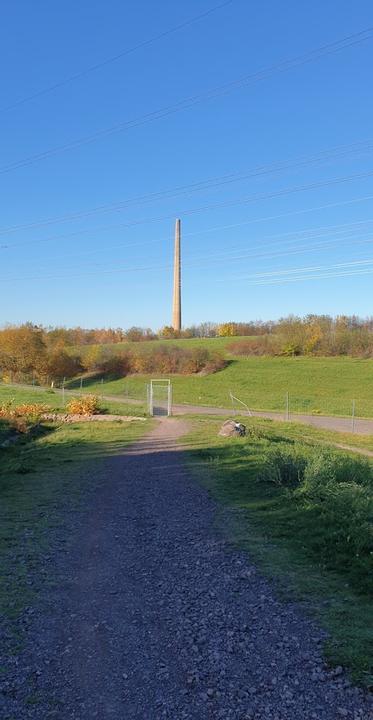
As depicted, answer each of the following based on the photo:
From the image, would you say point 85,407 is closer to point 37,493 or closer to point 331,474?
point 37,493

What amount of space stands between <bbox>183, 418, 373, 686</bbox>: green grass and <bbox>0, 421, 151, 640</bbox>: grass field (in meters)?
2.56

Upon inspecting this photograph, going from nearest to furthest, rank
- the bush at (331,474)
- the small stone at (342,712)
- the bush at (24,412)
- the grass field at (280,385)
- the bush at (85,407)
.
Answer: the small stone at (342,712) < the bush at (331,474) < the bush at (24,412) < the bush at (85,407) < the grass field at (280,385)

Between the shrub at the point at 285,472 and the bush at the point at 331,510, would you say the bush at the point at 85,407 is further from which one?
the shrub at the point at 285,472

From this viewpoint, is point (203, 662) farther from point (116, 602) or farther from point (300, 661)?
point (116, 602)

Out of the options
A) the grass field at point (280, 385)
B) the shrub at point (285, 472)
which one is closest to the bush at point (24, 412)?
the grass field at point (280, 385)

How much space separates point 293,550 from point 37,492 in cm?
611

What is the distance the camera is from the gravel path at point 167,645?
364cm

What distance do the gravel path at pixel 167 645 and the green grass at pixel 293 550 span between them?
197 millimetres

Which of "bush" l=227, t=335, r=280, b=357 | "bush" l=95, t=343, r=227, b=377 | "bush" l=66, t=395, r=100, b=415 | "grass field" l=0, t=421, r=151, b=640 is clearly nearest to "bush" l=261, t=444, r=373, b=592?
"grass field" l=0, t=421, r=151, b=640

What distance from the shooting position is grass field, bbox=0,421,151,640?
612cm

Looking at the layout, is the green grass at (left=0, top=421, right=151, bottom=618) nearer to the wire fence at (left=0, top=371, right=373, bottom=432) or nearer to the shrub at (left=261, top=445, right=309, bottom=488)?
the shrub at (left=261, top=445, right=309, bottom=488)

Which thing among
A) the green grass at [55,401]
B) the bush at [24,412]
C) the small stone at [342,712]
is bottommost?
the green grass at [55,401]

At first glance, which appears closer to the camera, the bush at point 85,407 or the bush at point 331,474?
the bush at point 331,474

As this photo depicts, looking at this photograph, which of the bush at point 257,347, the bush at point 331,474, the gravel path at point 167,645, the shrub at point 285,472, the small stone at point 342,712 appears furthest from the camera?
the bush at point 257,347
